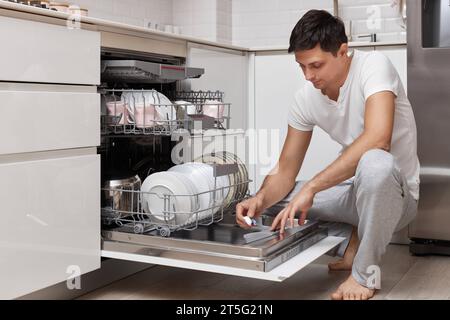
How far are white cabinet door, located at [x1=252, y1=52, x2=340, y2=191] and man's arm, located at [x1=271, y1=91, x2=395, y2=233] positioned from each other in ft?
2.78

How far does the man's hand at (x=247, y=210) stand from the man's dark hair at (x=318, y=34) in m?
0.48

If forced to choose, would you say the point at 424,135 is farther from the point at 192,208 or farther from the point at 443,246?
the point at 192,208

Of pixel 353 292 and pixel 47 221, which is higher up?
pixel 47 221

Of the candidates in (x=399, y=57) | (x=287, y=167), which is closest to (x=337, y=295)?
(x=287, y=167)

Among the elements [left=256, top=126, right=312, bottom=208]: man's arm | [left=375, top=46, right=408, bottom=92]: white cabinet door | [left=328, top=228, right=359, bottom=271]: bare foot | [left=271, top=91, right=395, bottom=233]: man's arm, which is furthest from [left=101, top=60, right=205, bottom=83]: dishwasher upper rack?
[left=375, top=46, right=408, bottom=92]: white cabinet door

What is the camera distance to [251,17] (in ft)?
12.7

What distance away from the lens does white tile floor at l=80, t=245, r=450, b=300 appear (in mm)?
2068

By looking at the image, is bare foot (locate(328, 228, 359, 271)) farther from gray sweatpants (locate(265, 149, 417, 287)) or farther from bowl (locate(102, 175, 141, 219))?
bowl (locate(102, 175, 141, 219))

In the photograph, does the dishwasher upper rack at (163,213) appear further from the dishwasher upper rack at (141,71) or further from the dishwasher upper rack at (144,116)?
the dishwasher upper rack at (141,71)

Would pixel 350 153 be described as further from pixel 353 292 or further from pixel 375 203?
pixel 353 292

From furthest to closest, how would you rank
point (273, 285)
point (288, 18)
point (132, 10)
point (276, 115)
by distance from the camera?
point (288, 18) < point (132, 10) < point (276, 115) < point (273, 285)

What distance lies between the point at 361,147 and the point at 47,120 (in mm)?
893

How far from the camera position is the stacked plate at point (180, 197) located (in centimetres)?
200
